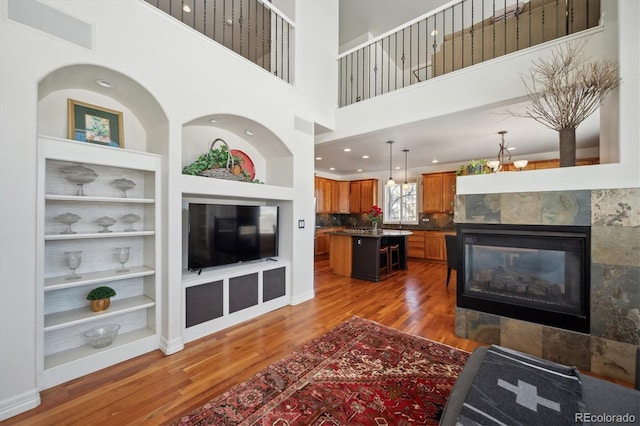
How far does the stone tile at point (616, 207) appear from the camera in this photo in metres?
2.14

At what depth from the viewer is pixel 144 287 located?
9.25ft

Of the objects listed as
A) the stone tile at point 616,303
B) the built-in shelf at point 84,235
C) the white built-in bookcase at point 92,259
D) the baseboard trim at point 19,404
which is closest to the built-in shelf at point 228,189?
the white built-in bookcase at point 92,259

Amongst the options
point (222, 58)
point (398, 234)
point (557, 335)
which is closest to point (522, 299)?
point (557, 335)

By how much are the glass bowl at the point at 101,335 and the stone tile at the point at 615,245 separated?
4353mm

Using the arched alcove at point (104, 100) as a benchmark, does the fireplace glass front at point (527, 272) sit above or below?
below

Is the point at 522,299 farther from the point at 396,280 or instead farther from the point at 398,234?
the point at 398,234

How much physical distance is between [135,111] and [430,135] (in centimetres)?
442

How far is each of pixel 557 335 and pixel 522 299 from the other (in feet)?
1.23

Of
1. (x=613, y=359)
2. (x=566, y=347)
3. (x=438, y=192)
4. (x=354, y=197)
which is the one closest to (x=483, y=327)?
(x=566, y=347)

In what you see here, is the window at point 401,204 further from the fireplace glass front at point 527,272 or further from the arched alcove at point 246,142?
the fireplace glass front at point 527,272

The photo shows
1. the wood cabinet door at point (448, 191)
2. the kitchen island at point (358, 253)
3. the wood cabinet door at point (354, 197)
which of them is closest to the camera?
the kitchen island at point (358, 253)

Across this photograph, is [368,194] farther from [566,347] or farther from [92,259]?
[92,259]

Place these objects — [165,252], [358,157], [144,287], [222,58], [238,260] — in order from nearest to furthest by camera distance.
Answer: [165,252], [144,287], [222,58], [238,260], [358,157]

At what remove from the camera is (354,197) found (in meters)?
9.08
